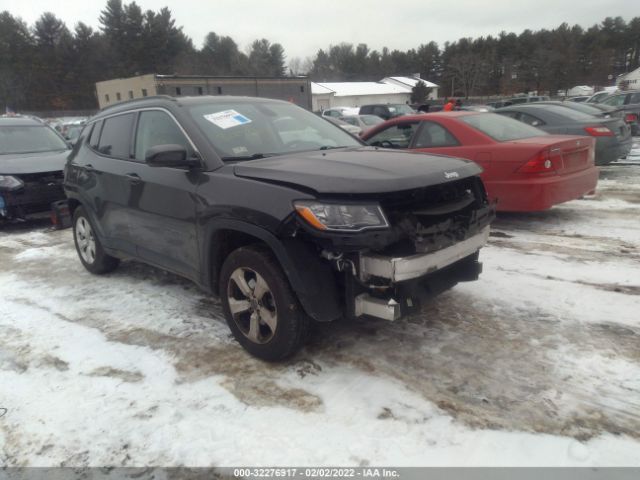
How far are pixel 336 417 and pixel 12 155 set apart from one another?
818cm

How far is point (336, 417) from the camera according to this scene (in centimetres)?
270

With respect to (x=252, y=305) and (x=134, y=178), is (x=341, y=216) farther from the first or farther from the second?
(x=134, y=178)

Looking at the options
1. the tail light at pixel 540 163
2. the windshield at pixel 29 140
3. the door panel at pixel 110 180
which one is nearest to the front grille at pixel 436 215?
the tail light at pixel 540 163

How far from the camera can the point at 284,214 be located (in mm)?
2852

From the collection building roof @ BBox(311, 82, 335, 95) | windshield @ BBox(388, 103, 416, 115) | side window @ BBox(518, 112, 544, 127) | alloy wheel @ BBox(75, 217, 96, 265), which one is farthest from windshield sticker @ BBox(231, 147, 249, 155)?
building roof @ BBox(311, 82, 335, 95)

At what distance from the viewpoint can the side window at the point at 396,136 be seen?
6.93 m

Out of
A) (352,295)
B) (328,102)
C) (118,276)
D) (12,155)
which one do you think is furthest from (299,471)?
(328,102)

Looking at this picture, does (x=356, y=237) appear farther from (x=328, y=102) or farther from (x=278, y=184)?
(x=328, y=102)

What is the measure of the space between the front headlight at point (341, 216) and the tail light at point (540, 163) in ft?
11.9

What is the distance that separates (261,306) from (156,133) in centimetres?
189

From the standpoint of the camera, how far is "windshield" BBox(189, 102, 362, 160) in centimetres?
364

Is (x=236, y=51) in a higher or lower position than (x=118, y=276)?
higher

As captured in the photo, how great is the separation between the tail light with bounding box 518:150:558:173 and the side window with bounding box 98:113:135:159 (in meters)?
4.41

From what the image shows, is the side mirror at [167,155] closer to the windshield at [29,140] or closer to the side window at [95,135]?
the side window at [95,135]
